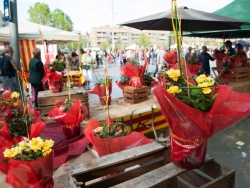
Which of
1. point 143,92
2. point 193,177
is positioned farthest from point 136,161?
point 143,92

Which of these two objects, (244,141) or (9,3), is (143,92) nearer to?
(244,141)

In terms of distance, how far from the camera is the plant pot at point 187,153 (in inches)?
47.7

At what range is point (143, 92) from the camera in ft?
12.4

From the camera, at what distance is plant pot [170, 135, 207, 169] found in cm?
121

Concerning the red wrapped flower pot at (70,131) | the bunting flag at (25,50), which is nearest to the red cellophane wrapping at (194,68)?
the red wrapped flower pot at (70,131)

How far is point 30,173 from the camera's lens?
1334 millimetres

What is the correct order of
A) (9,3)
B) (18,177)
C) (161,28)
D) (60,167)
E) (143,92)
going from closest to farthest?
(18,177) → (60,167) → (143,92) → (9,3) → (161,28)

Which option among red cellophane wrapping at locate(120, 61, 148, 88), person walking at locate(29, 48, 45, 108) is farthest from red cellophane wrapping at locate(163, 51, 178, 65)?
person walking at locate(29, 48, 45, 108)

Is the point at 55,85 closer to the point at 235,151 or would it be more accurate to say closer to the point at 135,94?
the point at 135,94

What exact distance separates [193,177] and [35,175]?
41.0 inches

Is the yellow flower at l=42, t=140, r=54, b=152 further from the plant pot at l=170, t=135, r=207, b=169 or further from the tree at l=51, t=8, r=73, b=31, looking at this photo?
Result: the tree at l=51, t=8, r=73, b=31

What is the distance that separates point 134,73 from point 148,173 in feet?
8.31

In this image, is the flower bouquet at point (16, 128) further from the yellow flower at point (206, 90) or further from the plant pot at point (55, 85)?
the yellow flower at point (206, 90)

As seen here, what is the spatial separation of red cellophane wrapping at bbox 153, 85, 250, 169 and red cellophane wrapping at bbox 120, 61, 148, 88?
2476 mm
